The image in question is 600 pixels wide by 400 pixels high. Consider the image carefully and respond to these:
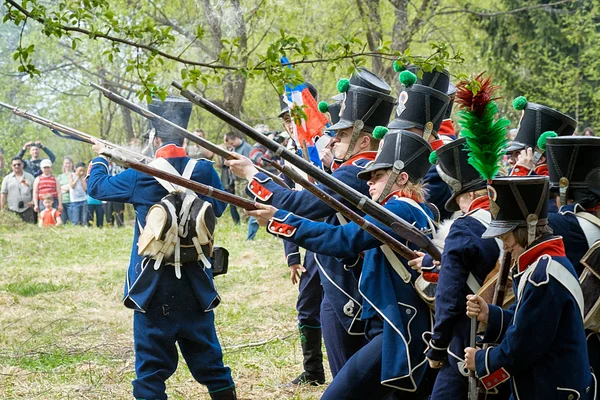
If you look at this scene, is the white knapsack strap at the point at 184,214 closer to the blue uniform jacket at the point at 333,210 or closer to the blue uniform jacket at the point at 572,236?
the blue uniform jacket at the point at 333,210

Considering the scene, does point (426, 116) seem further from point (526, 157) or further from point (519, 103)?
point (526, 157)

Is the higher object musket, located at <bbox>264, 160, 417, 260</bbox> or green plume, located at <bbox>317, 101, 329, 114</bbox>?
green plume, located at <bbox>317, 101, 329, 114</bbox>

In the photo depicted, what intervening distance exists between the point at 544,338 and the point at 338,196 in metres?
1.83

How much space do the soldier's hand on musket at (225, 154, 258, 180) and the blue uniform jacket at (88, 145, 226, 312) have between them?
→ 2.95 ft

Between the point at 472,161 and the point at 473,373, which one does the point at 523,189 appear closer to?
the point at 472,161

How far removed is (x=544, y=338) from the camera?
3.61 metres

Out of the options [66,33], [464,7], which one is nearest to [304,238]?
[66,33]

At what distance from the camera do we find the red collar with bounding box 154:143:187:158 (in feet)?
18.8

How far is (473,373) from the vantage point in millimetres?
3936

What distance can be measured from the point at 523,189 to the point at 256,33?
1693cm

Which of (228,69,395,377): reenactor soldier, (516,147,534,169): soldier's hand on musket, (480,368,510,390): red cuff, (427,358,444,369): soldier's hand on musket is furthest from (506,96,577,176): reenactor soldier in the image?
(480,368,510,390): red cuff

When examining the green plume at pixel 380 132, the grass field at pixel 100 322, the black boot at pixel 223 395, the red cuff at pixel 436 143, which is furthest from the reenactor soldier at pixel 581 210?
the grass field at pixel 100 322

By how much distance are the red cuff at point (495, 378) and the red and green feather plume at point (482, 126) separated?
0.86 meters

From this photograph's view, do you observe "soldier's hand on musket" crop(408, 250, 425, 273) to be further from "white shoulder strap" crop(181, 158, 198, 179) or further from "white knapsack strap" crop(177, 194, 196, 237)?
"white shoulder strap" crop(181, 158, 198, 179)
